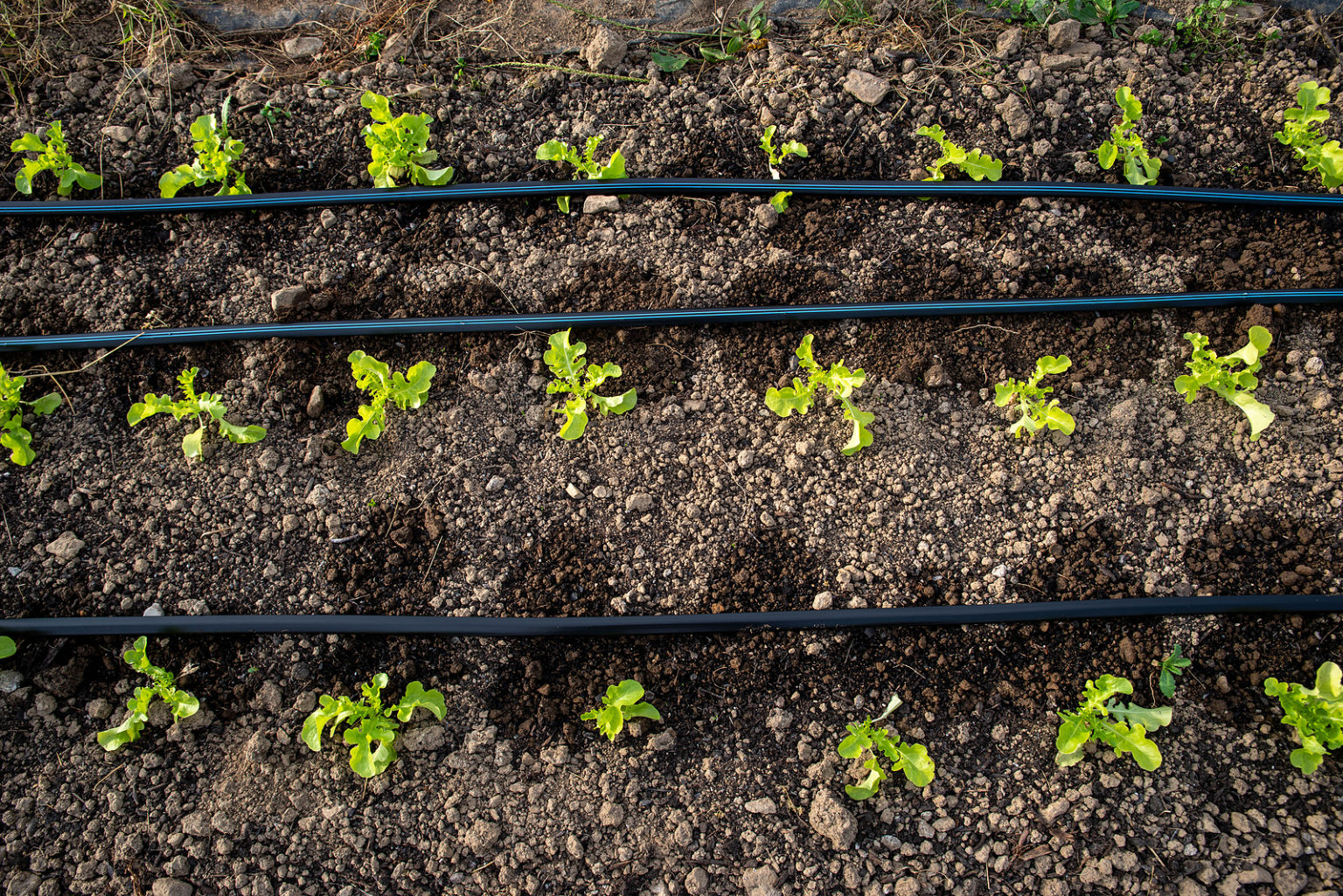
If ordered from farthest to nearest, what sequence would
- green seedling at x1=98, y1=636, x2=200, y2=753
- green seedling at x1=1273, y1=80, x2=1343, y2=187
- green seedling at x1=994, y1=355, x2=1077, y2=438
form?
green seedling at x1=1273, y1=80, x2=1343, y2=187 → green seedling at x1=994, y1=355, x2=1077, y2=438 → green seedling at x1=98, y1=636, x2=200, y2=753

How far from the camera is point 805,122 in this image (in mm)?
2539

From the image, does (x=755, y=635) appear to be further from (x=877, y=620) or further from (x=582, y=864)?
(x=582, y=864)

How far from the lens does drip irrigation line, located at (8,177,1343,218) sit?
7.95ft

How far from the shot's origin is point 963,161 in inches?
95.5

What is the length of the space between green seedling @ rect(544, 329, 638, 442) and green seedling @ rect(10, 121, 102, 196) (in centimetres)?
183

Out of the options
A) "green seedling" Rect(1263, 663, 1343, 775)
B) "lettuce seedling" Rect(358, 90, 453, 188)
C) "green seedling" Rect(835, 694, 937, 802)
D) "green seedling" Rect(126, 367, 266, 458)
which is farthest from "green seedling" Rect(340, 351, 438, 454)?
"green seedling" Rect(1263, 663, 1343, 775)

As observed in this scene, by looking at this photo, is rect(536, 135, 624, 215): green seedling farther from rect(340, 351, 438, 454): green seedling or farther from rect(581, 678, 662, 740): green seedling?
rect(581, 678, 662, 740): green seedling

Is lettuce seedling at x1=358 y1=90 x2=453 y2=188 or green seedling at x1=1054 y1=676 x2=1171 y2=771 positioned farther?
lettuce seedling at x1=358 y1=90 x2=453 y2=188

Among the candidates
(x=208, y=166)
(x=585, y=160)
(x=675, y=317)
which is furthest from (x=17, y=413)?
(x=675, y=317)

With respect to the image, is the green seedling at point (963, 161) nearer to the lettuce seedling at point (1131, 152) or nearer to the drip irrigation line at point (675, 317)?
the lettuce seedling at point (1131, 152)

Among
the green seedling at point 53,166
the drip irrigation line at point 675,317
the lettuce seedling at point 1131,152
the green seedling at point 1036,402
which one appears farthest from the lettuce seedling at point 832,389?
the green seedling at point 53,166

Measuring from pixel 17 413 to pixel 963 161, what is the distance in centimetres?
324

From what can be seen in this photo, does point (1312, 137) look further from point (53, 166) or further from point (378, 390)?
point (53, 166)

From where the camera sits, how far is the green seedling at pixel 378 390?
7.07 ft
